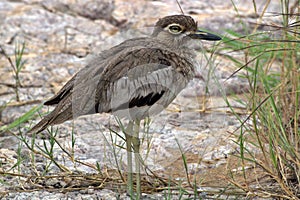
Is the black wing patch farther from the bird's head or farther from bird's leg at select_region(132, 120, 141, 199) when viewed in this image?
the bird's head

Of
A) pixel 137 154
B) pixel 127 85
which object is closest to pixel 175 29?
pixel 127 85

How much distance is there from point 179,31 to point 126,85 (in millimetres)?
453

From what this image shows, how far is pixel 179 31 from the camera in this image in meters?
3.17

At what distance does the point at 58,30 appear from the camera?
5.23 meters

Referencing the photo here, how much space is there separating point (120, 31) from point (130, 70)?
7.68 ft

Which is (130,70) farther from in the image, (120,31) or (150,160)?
(120,31)

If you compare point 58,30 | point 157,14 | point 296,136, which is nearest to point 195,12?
point 157,14

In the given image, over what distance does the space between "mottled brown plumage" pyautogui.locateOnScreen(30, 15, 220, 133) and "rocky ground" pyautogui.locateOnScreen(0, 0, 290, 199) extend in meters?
0.26

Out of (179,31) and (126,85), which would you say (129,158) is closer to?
(126,85)

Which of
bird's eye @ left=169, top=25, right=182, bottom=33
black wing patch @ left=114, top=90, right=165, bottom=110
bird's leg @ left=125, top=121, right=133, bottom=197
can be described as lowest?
bird's leg @ left=125, top=121, right=133, bottom=197

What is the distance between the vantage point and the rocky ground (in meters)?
3.41

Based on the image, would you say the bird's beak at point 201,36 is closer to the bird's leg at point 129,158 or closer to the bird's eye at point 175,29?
the bird's eye at point 175,29

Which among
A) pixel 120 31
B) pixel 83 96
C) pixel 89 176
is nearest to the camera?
pixel 83 96

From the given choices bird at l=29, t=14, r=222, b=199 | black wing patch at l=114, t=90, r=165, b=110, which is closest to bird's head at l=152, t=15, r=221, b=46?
bird at l=29, t=14, r=222, b=199
